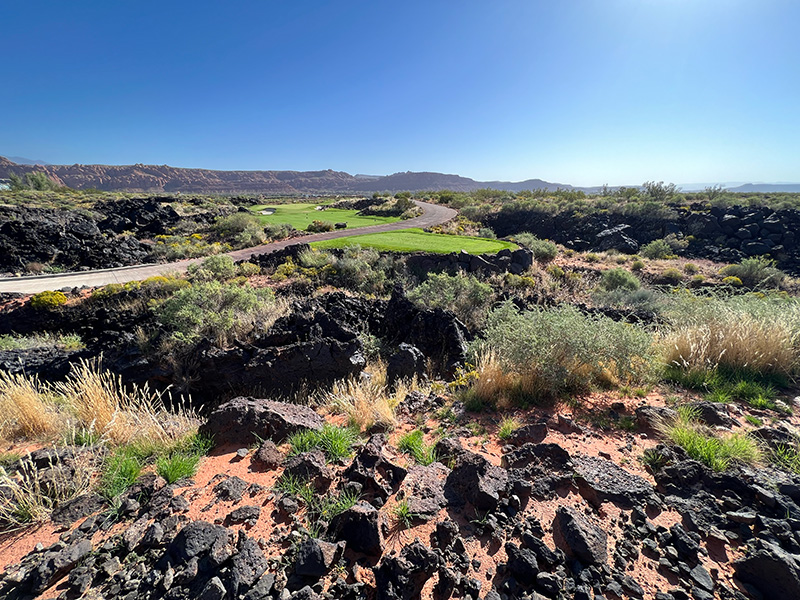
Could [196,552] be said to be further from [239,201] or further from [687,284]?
[239,201]

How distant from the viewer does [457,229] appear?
78.4 ft

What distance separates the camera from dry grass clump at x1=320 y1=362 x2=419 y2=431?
3496 millimetres

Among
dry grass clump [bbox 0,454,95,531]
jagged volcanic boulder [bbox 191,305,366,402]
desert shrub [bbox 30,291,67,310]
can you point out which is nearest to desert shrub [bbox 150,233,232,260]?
desert shrub [bbox 30,291,67,310]

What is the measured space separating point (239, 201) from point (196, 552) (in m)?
46.2

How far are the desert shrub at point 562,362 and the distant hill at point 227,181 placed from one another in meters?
130

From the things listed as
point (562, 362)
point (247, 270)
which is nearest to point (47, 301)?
point (247, 270)

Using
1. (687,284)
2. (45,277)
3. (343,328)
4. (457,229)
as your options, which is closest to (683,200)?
(687,284)

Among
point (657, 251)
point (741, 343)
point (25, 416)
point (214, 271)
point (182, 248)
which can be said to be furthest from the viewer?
point (657, 251)

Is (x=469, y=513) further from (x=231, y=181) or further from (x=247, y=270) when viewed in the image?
(x=231, y=181)

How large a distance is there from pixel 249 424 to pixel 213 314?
390 centimetres

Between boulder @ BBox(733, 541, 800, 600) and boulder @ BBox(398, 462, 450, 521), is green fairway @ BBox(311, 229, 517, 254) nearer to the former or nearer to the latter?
boulder @ BBox(398, 462, 450, 521)

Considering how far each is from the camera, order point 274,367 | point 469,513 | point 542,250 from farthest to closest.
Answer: point 542,250
point 274,367
point 469,513

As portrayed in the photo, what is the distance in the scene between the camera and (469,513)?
7.31ft

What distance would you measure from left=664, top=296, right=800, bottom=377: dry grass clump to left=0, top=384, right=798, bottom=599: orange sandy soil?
1092mm
